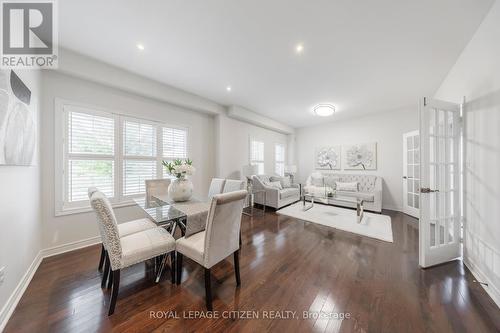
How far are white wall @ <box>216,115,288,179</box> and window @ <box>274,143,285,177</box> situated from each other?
83 centimetres

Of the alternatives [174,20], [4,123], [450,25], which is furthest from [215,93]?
[450,25]

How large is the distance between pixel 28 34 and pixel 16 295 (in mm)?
2588

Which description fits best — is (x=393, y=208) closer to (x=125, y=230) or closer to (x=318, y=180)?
(x=318, y=180)

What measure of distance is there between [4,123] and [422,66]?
15.6ft

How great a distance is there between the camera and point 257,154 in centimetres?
529

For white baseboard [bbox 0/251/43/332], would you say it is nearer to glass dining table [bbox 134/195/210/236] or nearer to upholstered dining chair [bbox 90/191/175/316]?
upholstered dining chair [bbox 90/191/175/316]

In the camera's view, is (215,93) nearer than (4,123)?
No

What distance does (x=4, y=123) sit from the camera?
1.26 meters

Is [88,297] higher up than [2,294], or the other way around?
[2,294]

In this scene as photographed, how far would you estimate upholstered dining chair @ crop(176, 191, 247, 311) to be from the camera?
1.35 metres

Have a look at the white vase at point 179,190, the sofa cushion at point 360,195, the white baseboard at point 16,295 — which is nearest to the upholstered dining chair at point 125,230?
the white vase at point 179,190

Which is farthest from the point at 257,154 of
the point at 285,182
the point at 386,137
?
the point at 386,137

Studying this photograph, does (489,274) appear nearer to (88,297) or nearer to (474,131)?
(474,131)

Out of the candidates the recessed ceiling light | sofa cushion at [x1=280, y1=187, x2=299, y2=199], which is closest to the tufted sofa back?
sofa cushion at [x1=280, y1=187, x2=299, y2=199]
